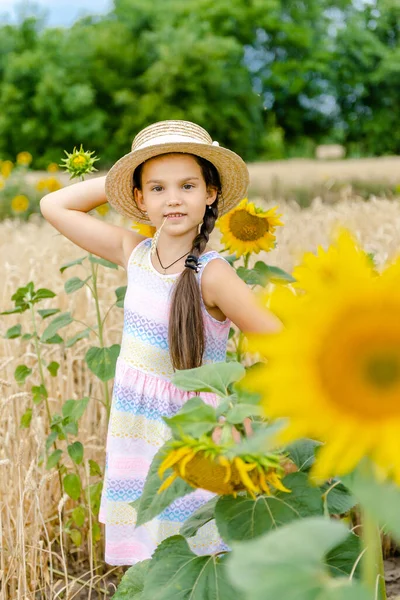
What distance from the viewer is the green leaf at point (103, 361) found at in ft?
6.35

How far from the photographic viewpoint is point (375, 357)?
52cm

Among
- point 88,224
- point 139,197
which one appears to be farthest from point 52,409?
point 139,197

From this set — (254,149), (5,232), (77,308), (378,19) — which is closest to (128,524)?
(77,308)

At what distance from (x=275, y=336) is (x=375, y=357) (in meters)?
0.07

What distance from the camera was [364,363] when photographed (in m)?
0.52

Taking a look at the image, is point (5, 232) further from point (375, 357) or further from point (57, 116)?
point (57, 116)

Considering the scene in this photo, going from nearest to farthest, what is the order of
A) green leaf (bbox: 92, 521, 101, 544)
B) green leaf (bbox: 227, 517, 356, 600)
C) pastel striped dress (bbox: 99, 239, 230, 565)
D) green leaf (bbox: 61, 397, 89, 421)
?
green leaf (bbox: 227, 517, 356, 600) < pastel striped dress (bbox: 99, 239, 230, 565) < green leaf (bbox: 61, 397, 89, 421) < green leaf (bbox: 92, 521, 101, 544)

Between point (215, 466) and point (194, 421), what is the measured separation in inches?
1.8

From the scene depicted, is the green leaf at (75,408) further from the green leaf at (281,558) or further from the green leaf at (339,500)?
the green leaf at (281,558)

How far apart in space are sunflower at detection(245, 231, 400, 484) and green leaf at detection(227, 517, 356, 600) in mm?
38

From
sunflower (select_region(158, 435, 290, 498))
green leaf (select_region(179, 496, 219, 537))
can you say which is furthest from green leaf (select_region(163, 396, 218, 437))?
green leaf (select_region(179, 496, 219, 537))

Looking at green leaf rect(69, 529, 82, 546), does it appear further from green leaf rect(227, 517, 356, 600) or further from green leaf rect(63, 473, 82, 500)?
green leaf rect(227, 517, 356, 600)

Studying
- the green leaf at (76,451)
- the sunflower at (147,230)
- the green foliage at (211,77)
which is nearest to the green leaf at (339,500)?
the sunflower at (147,230)

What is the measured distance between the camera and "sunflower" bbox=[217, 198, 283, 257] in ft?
6.08
